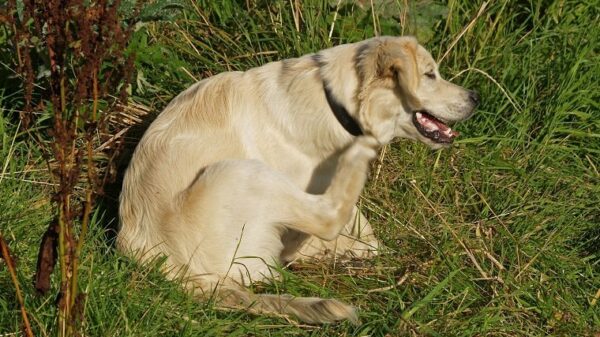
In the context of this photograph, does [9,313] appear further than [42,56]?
No

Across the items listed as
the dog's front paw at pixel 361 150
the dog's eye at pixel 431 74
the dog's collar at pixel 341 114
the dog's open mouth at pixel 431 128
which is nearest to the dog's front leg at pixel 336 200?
the dog's front paw at pixel 361 150

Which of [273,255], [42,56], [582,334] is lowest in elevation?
[582,334]

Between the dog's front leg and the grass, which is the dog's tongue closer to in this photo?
the grass

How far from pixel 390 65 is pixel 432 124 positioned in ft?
1.69

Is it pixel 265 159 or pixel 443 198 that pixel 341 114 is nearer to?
pixel 265 159

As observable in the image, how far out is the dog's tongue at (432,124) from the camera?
4.49 m

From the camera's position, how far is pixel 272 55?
5262mm

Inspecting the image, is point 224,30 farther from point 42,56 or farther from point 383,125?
point 383,125

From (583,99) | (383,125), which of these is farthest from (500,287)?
(583,99)

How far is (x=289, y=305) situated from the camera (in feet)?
12.1

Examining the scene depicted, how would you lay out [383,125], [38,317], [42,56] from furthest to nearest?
[42,56] → [383,125] → [38,317]

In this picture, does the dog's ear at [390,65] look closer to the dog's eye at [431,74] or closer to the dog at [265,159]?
the dog at [265,159]

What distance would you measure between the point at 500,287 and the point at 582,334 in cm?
39

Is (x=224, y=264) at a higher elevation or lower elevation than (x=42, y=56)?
lower
